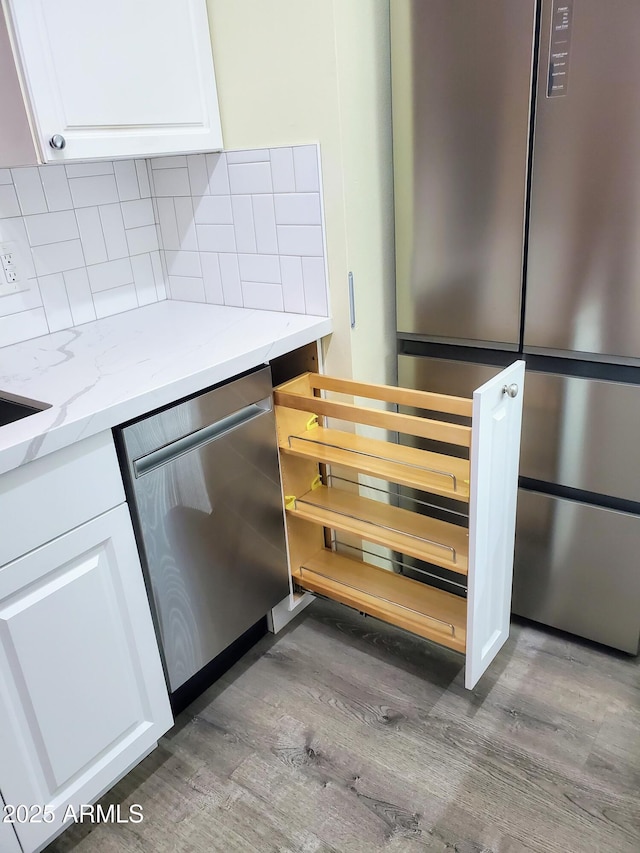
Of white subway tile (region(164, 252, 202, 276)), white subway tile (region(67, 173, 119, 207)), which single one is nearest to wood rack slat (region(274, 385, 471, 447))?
white subway tile (region(164, 252, 202, 276))

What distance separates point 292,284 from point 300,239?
13cm

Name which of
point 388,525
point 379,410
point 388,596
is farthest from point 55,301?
point 388,596

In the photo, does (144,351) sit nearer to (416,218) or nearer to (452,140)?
(416,218)

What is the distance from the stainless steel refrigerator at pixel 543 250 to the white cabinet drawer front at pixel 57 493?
95 cm

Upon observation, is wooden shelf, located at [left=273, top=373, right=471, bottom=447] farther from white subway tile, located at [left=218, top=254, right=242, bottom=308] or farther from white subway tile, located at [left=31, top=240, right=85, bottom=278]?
white subway tile, located at [left=31, top=240, right=85, bottom=278]

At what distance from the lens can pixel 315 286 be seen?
1.72 m

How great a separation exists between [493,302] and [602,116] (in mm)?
463

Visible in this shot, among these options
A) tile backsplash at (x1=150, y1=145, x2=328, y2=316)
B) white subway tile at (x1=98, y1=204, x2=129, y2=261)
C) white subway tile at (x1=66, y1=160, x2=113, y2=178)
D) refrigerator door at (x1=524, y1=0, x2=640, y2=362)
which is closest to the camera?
refrigerator door at (x1=524, y1=0, x2=640, y2=362)

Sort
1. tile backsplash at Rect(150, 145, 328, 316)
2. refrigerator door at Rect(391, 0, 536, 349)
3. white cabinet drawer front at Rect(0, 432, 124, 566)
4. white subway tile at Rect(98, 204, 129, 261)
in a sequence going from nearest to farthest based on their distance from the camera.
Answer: white cabinet drawer front at Rect(0, 432, 124, 566) → refrigerator door at Rect(391, 0, 536, 349) → tile backsplash at Rect(150, 145, 328, 316) → white subway tile at Rect(98, 204, 129, 261)

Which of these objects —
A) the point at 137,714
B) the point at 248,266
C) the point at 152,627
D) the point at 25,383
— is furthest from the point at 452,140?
the point at 137,714

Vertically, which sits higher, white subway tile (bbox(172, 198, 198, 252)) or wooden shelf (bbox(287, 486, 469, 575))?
white subway tile (bbox(172, 198, 198, 252))

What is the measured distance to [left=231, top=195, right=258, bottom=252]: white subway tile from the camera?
69.9 inches

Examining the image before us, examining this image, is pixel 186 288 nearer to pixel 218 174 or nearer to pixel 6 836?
pixel 218 174

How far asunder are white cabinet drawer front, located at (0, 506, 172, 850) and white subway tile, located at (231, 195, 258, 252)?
0.89 m
